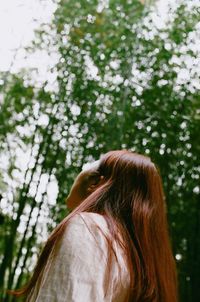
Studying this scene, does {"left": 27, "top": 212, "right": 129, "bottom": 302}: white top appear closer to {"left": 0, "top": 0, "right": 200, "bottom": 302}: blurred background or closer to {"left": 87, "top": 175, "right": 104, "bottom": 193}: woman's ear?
{"left": 87, "top": 175, "right": 104, "bottom": 193}: woman's ear

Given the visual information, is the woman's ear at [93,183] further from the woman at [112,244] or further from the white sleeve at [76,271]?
the white sleeve at [76,271]

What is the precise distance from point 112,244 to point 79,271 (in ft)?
Answer: 0.34

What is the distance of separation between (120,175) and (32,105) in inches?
216

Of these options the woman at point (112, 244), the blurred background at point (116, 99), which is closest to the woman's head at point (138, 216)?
the woman at point (112, 244)

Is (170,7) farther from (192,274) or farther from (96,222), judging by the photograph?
(96,222)

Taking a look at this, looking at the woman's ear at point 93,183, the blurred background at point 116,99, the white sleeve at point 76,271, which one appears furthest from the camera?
the blurred background at point 116,99

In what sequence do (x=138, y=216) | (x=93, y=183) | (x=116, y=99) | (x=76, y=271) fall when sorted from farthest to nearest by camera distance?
1. (x=116, y=99)
2. (x=93, y=183)
3. (x=138, y=216)
4. (x=76, y=271)

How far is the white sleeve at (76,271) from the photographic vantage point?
73 centimetres

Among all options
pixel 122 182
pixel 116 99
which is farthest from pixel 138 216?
pixel 116 99

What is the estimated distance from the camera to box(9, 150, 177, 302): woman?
750 millimetres

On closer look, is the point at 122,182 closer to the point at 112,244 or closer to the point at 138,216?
the point at 138,216

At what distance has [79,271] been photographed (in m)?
0.75

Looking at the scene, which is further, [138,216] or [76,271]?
[138,216]

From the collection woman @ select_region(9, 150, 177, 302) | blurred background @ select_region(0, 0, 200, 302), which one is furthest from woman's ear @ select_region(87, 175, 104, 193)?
blurred background @ select_region(0, 0, 200, 302)
